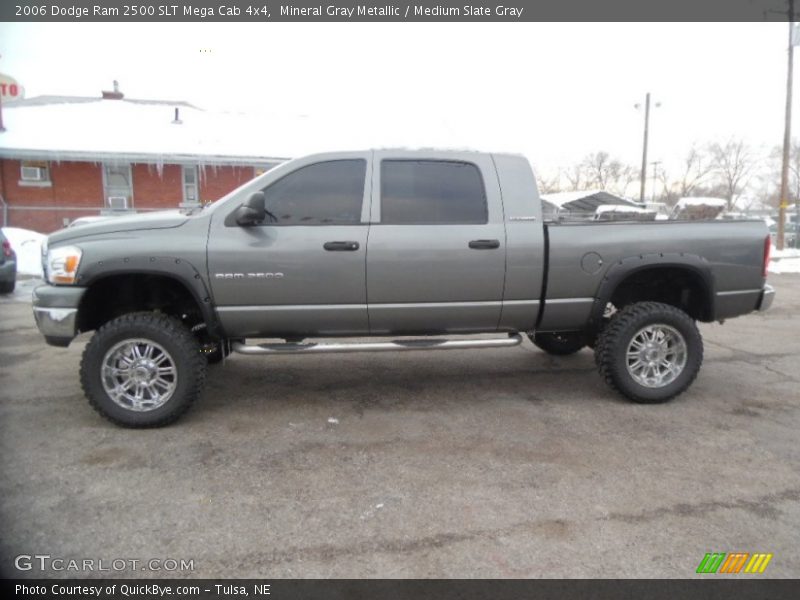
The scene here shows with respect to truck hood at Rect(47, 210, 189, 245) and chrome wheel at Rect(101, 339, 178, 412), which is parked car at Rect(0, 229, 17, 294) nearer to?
truck hood at Rect(47, 210, 189, 245)

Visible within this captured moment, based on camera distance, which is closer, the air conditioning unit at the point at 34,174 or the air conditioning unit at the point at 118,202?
the air conditioning unit at the point at 34,174

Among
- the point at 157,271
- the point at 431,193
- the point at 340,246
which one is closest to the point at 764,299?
the point at 431,193

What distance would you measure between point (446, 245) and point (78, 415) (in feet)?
10.1

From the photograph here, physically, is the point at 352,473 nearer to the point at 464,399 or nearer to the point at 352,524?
the point at 352,524

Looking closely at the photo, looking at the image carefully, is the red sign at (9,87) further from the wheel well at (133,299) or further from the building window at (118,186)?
the wheel well at (133,299)

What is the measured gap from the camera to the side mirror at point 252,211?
3762mm

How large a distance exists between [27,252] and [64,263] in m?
10.8

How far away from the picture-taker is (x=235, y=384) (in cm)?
498

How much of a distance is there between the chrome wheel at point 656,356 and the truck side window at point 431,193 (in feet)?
5.33

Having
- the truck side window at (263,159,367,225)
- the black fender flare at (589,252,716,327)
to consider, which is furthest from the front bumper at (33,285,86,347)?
the black fender flare at (589,252,716,327)

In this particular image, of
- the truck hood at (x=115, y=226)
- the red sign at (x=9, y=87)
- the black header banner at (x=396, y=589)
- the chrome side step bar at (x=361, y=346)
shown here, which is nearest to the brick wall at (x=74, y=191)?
the red sign at (x=9, y=87)

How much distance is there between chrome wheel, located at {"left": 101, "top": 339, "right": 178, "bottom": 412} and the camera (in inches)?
153

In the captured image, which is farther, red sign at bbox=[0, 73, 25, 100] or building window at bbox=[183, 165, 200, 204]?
building window at bbox=[183, 165, 200, 204]

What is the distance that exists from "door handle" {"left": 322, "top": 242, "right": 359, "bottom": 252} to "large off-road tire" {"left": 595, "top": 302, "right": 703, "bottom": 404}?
2.14 m
